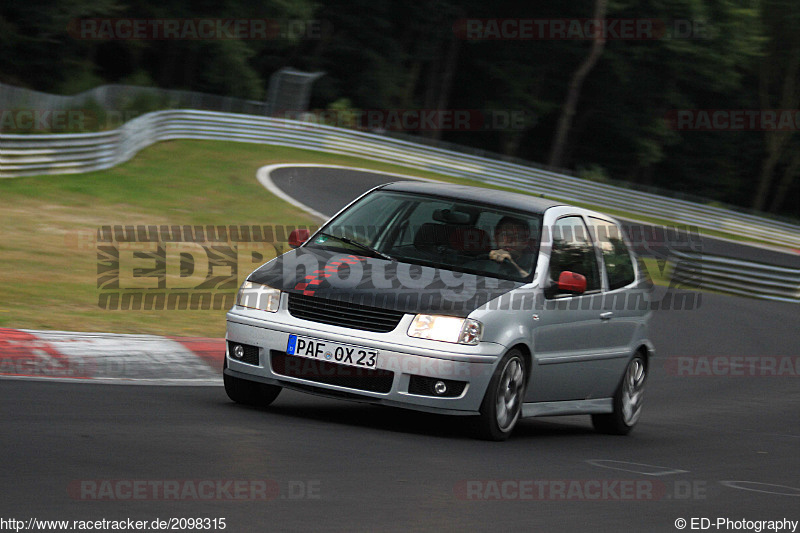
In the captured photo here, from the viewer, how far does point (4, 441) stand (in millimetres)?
6027

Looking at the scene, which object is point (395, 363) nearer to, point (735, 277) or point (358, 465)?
point (358, 465)

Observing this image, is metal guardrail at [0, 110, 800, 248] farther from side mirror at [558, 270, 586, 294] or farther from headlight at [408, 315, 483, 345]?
headlight at [408, 315, 483, 345]

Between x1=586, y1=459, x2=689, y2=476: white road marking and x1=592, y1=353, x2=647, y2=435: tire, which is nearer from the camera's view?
x1=586, y1=459, x2=689, y2=476: white road marking

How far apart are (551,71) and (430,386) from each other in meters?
55.7

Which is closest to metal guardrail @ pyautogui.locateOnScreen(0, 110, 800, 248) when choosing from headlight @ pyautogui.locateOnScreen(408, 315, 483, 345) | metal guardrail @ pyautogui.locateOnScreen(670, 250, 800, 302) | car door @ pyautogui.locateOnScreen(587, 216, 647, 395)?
metal guardrail @ pyautogui.locateOnScreen(670, 250, 800, 302)

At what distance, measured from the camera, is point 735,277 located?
77.5ft

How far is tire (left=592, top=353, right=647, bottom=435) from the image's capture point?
950 centimetres

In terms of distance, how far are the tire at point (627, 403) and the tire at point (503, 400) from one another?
1743 mm

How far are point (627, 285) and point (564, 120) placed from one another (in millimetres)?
48375

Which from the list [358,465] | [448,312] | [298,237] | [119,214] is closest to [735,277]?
[119,214]

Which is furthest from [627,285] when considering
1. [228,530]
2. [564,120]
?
[564,120]

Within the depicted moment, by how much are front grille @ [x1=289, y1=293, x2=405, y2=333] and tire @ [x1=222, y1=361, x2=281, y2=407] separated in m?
0.79

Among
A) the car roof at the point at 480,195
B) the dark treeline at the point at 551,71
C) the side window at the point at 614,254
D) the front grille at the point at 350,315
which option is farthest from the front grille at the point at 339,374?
the dark treeline at the point at 551,71

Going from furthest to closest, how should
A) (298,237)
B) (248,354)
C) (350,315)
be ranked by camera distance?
(298,237)
(248,354)
(350,315)
